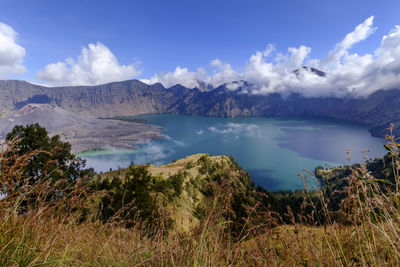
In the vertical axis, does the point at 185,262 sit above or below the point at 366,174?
below

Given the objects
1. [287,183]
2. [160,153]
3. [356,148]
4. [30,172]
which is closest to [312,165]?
[287,183]

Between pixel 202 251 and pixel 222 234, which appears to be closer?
pixel 202 251

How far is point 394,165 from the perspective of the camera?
2188 millimetres

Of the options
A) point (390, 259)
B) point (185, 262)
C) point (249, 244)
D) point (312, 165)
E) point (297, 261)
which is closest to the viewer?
point (390, 259)

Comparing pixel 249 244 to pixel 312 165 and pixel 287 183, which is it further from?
→ pixel 312 165

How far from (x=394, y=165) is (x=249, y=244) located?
2.23m

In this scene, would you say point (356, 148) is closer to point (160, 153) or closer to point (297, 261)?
point (160, 153)

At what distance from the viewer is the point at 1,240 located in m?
2.04

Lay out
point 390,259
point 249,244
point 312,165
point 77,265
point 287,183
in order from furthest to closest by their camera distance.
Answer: point 312,165 < point 287,183 < point 249,244 < point 77,265 < point 390,259

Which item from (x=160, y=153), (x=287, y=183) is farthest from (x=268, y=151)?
(x=160, y=153)

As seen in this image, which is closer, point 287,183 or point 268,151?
point 287,183

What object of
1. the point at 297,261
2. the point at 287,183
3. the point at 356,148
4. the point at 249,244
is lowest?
the point at 287,183

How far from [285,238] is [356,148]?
25076 cm

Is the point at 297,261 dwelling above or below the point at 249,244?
above
